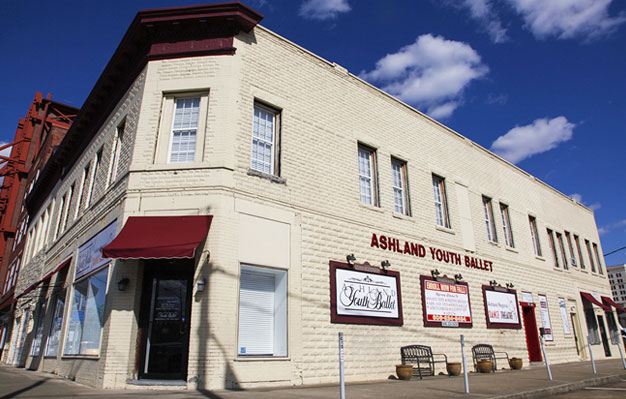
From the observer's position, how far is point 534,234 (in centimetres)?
2294

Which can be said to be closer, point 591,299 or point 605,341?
point 591,299

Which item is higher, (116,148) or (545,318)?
(116,148)

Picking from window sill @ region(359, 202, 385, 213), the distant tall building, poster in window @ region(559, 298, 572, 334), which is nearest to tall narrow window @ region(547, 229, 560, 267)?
poster in window @ region(559, 298, 572, 334)

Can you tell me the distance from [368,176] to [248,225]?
558 centimetres

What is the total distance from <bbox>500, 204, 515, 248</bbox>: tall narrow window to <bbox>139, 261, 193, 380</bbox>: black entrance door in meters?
15.9

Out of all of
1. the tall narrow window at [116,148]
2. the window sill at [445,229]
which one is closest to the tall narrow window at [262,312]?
the tall narrow window at [116,148]

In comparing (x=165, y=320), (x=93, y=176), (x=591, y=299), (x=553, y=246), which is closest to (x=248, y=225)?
(x=165, y=320)

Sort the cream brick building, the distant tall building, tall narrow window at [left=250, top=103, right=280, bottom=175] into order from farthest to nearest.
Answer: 1. the distant tall building
2. tall narrow window at [left=250, top=103, right=280, bottom=175]
3. the cream brick building

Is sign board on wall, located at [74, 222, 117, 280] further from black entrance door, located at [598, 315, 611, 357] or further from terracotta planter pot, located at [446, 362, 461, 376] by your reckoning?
black entrance door, located at [598, 315, 611, 357]

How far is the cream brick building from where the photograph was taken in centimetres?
976

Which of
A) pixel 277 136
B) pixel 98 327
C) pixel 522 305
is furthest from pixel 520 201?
pixel 98 327

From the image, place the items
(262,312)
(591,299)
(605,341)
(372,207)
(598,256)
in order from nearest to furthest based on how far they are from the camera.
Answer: (262,312)
(372,207)
(591,299)
(605,341)
(598,256)

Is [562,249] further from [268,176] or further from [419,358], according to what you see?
[268,176]

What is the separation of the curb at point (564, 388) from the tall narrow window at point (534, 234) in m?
10.4
